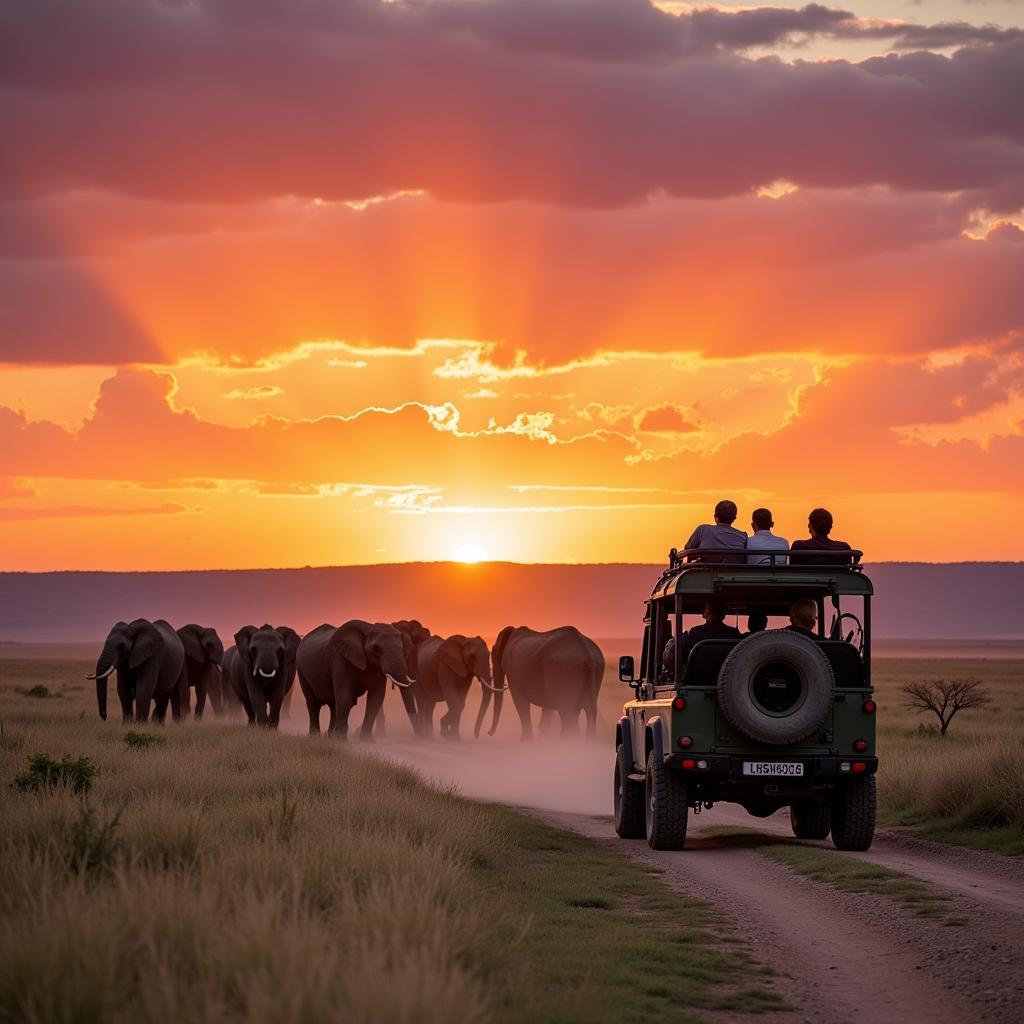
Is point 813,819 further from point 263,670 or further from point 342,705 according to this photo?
point 263,670

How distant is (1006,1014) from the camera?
30.2 ft

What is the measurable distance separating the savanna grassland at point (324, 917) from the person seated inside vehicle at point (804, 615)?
9.80 ft

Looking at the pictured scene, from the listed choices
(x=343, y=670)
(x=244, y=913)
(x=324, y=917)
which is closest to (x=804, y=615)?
(x=324, y=917)

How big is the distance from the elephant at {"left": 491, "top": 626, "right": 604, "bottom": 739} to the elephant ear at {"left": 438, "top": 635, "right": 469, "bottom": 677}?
3.70 m

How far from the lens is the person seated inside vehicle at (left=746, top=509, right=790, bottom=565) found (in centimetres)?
1683

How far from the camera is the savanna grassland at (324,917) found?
24.4 feet

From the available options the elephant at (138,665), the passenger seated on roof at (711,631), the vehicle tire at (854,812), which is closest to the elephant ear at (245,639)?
the elephant at (138,665)

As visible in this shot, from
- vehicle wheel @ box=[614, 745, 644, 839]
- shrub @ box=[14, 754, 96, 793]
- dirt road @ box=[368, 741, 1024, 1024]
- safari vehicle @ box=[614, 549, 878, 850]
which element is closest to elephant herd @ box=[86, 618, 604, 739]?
dirt road @ box=[368, 741, 1024, 1024]

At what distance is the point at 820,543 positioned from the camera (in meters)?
17.0

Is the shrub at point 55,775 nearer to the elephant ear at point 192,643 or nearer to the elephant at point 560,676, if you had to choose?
the elephant at point 560,676

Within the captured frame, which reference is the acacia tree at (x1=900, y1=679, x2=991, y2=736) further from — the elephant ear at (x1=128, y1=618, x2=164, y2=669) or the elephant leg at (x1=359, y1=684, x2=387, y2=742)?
the elephant ear at (x1=128, y1=618, x2=164, y2=669)

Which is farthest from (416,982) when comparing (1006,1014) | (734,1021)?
(1006,1014)

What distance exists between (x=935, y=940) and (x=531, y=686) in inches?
1230

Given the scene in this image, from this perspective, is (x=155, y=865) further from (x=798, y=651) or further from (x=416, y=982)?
(x=798, y=651)
